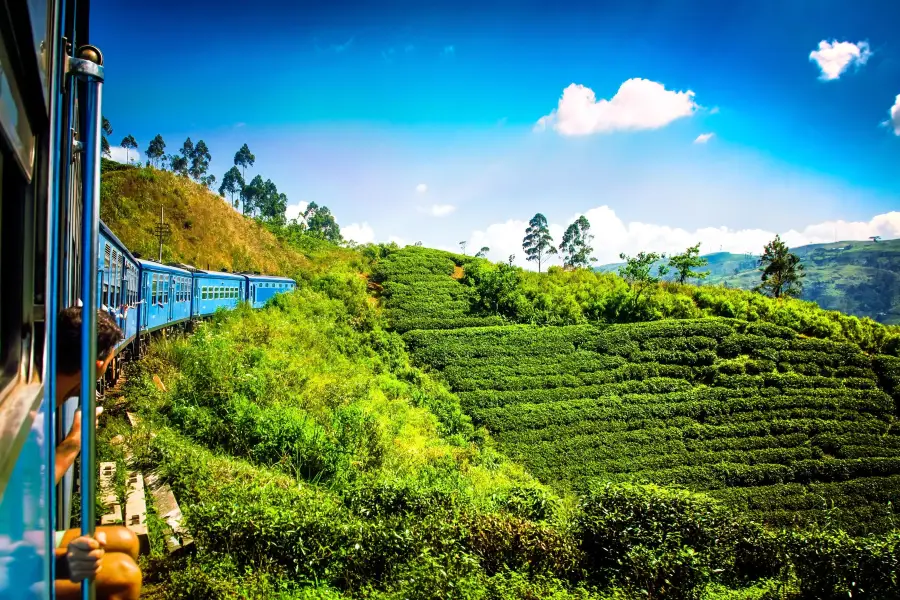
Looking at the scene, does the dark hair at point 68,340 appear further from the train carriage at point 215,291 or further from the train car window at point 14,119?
the train carriage at point 215,291

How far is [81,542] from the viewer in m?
1.33

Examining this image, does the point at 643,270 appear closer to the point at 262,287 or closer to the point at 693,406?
the point at 693,406

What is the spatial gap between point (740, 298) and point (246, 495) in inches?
1002

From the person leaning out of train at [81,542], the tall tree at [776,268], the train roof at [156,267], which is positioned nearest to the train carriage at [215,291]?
the train roof at [156,267]

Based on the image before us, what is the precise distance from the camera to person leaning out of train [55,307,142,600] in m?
1.33

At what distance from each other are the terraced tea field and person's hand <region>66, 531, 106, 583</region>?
1401 cm

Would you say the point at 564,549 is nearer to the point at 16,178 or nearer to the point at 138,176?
the point at 16,178

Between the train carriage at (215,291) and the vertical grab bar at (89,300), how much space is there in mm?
15331

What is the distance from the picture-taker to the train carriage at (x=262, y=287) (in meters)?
20.3

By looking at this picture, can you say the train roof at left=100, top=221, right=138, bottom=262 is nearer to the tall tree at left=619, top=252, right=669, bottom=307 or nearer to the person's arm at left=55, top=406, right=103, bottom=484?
Answer: the person's arm at left=55, top=406, right=103, bottom=484

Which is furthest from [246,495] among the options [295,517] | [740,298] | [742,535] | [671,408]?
[740,298]

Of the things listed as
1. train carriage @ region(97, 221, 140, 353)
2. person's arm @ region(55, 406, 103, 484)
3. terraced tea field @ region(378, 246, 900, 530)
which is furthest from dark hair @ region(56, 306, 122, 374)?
terraced tea field @ region(378, 246, 900, 530)

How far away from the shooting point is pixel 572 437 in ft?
51.9

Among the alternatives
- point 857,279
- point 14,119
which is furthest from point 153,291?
point 857,279
